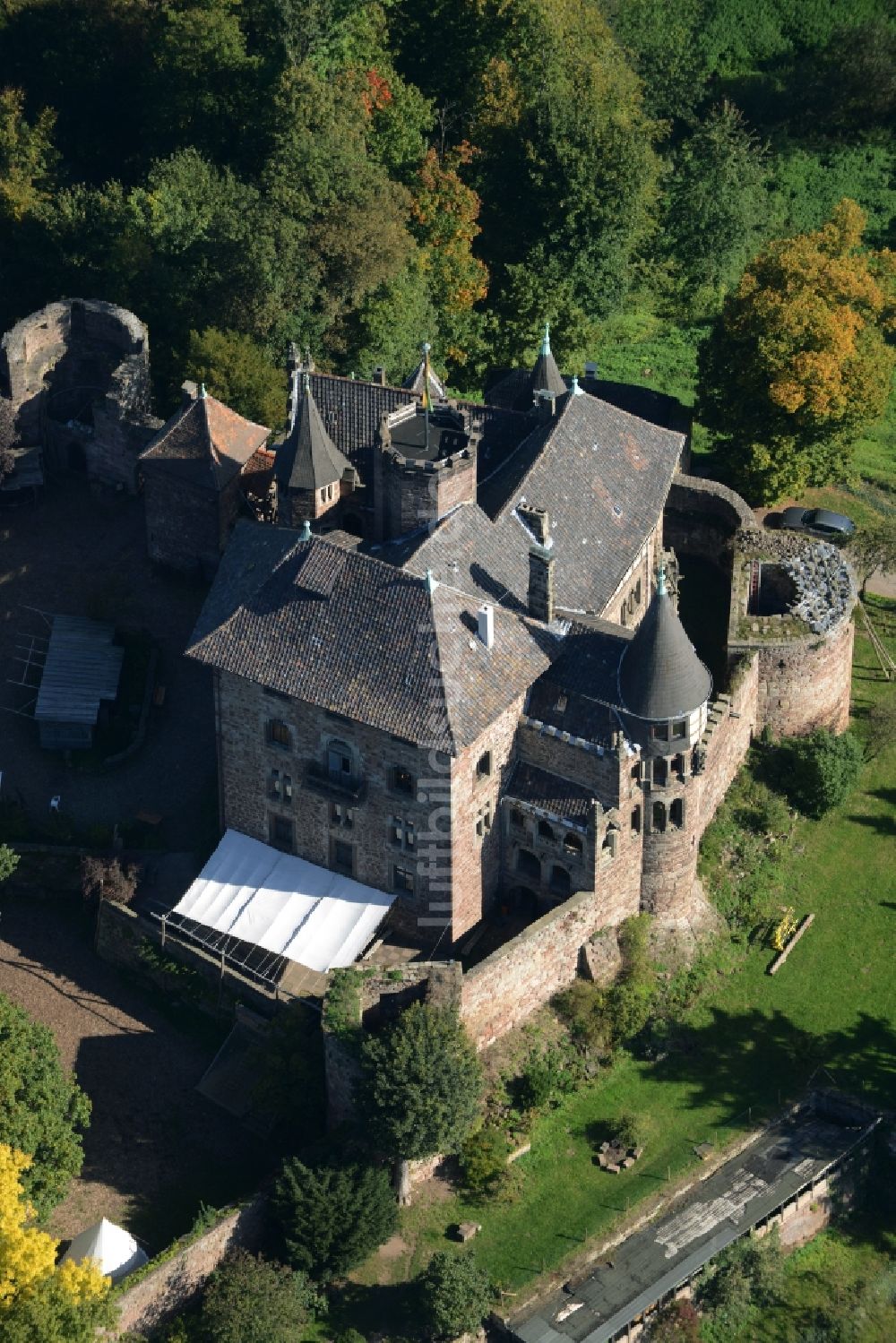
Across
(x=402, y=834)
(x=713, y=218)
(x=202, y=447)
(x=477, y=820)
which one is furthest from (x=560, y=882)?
(x=713, y=218)

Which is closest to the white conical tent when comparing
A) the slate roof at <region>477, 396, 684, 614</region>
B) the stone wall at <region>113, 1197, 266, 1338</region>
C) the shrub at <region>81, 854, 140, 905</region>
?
the stone wall at <region>113, 1197, 266, 1338</region>

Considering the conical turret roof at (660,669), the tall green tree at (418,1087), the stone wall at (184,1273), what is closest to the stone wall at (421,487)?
the conical turret roof at (660,669)

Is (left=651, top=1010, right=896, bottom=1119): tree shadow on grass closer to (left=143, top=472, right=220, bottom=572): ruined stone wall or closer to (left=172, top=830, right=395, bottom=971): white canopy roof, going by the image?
(left=172, top=830, right=395, bottom=971): white canopy roof

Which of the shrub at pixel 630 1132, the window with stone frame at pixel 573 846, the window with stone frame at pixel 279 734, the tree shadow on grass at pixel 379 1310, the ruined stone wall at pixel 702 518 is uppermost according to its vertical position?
the ruined stone wall at pixel 702 518

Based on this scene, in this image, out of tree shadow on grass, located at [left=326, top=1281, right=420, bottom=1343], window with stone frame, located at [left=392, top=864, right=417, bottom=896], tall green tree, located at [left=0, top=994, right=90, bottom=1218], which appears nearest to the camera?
tall green tree, located at [left=0, top=994, right=90, bottom=1218]

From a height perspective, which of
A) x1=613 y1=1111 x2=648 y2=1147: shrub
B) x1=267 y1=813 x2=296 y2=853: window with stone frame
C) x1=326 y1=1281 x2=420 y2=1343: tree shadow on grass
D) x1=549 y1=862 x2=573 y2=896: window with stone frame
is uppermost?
x1=549 y1=862 x2=573 y2=896: window with stone frame

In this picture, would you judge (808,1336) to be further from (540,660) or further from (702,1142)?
(540,660)

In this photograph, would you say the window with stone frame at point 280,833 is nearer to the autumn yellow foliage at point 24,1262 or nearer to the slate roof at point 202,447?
the slate roof at point 202,447
